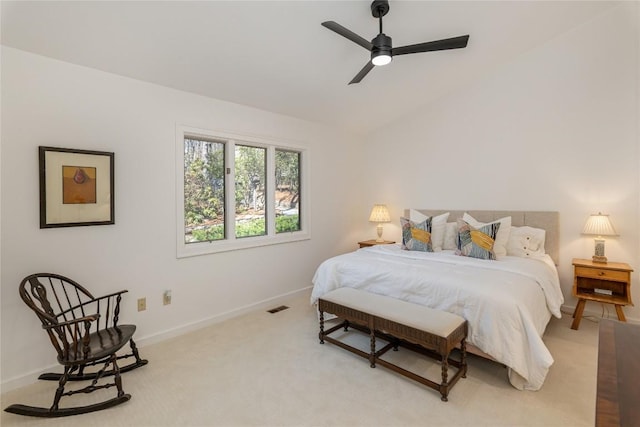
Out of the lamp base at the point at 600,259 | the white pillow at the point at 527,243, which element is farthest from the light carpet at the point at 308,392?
the white pillow at the point at 527,243

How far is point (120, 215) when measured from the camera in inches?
108

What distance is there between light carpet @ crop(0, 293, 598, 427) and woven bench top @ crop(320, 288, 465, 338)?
0.45m

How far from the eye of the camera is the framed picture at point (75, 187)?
237 cm

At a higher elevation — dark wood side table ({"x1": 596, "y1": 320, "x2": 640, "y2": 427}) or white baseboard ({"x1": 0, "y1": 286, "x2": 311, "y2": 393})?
dark wood side table ({"x1": 596, "y1": 320, "x2": 640, "y2": 427})

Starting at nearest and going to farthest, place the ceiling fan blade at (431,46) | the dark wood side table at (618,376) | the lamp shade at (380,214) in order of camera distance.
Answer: the dark wood side table at (618,376) < the ceiling fan blade at (431,46) < the lamp shade at (380,214)

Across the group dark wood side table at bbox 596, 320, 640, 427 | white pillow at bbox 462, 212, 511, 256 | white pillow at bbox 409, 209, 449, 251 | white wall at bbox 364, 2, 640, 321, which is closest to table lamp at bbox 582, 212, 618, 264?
white wall at bbox 364, 2, 640, 321

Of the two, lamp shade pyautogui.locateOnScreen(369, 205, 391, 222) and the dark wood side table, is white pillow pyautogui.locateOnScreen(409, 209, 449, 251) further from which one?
the dark wood side table

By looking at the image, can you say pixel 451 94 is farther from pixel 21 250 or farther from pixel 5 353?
pixel 5 353

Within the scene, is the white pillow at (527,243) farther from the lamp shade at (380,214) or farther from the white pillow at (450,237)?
the lamp shade at (380,214)

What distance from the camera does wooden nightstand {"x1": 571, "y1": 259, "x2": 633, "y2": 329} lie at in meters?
3.08

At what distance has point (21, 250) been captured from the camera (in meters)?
2.29

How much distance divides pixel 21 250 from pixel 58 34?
5.10 feet

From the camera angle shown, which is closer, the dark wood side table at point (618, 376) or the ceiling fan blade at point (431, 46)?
the dark wood side table at point (618, 376)

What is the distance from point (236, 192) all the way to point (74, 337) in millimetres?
2112
